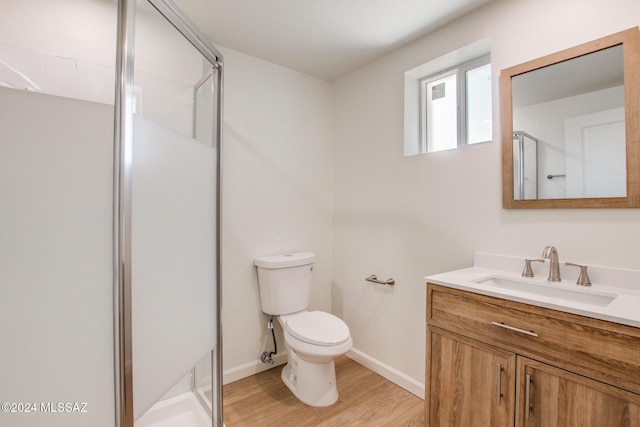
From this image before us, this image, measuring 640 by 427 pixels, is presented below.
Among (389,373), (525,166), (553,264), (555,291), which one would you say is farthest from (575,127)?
(389,373)

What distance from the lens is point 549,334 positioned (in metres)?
1.05

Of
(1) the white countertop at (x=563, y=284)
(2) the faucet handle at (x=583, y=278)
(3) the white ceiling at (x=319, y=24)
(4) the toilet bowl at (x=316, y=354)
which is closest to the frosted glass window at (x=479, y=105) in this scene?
(3) the white ceiling at (x=319, y=24)

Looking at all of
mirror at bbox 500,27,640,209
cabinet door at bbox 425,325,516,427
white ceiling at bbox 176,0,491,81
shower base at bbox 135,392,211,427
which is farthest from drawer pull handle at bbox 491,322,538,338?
white ceiling at bbox 176,0,491,81

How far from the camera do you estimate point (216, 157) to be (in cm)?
133

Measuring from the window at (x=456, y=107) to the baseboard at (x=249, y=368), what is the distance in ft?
6.07

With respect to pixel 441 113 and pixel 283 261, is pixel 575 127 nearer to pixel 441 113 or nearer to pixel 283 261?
pixel 441 113

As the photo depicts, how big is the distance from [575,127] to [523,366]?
1.04 m

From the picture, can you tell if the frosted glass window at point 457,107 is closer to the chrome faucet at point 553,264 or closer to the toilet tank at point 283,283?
the chrome faucet at point 553,264

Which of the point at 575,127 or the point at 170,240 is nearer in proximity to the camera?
the point at 170,240

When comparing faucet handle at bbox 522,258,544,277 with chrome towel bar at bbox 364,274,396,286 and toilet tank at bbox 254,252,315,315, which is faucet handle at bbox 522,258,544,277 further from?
toilet tank at bbox 254,252,315,315

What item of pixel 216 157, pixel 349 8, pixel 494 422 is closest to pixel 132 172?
pixel 216 157

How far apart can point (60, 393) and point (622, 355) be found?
1.54 metres

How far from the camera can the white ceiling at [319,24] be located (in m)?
1.62

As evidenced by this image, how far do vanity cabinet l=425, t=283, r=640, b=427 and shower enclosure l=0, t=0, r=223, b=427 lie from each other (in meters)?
1.06
